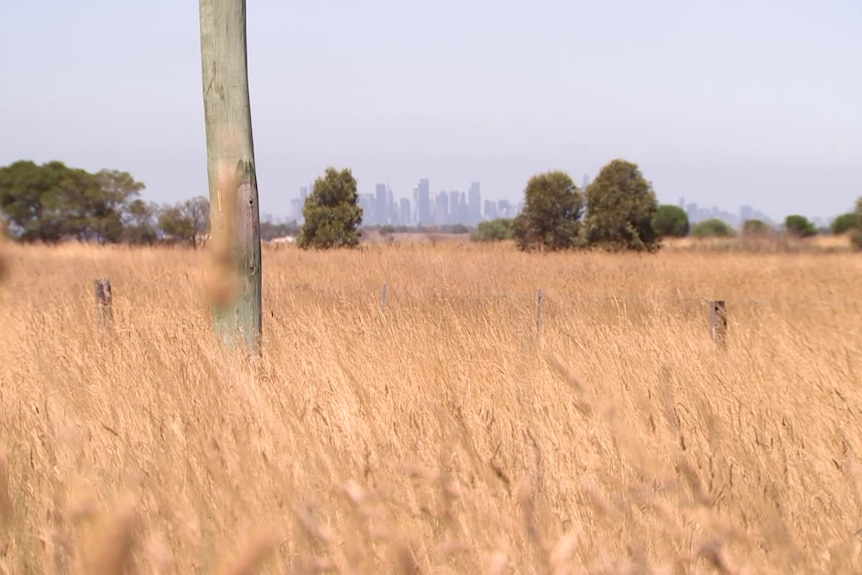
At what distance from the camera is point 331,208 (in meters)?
33.3

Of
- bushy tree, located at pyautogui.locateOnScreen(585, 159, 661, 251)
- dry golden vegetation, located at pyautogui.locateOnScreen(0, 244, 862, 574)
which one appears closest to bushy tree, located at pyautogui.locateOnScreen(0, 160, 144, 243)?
bushy tree, located at pyautogui.locateOnScreen(585, 159, 661, 251)

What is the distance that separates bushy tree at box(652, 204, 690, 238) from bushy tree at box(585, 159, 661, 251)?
31.7 meters

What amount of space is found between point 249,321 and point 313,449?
2619 millimetres

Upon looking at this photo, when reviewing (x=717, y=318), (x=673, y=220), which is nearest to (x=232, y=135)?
(x=717, y=318)

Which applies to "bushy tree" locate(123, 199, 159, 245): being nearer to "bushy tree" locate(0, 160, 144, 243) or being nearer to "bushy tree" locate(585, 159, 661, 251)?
"bushy tree" locate(0, 160, 144, 243)

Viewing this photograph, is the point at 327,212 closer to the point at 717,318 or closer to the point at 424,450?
the point at 717,318

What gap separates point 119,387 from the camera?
12.2ft

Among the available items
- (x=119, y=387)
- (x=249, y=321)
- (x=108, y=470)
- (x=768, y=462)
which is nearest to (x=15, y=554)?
(x=108, y=470)

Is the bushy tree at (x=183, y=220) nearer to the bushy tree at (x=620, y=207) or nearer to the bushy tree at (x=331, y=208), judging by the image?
the bushy tree at (x=331, y=208)

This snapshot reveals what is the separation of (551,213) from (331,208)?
8.43 m

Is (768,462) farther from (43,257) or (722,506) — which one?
(43,257)

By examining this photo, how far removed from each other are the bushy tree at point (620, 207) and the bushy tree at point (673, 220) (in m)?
31.7

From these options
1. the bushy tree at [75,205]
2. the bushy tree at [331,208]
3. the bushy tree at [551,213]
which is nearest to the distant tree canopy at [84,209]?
the bushy tree at [75,205]

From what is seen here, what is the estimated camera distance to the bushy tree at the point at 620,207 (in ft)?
101
